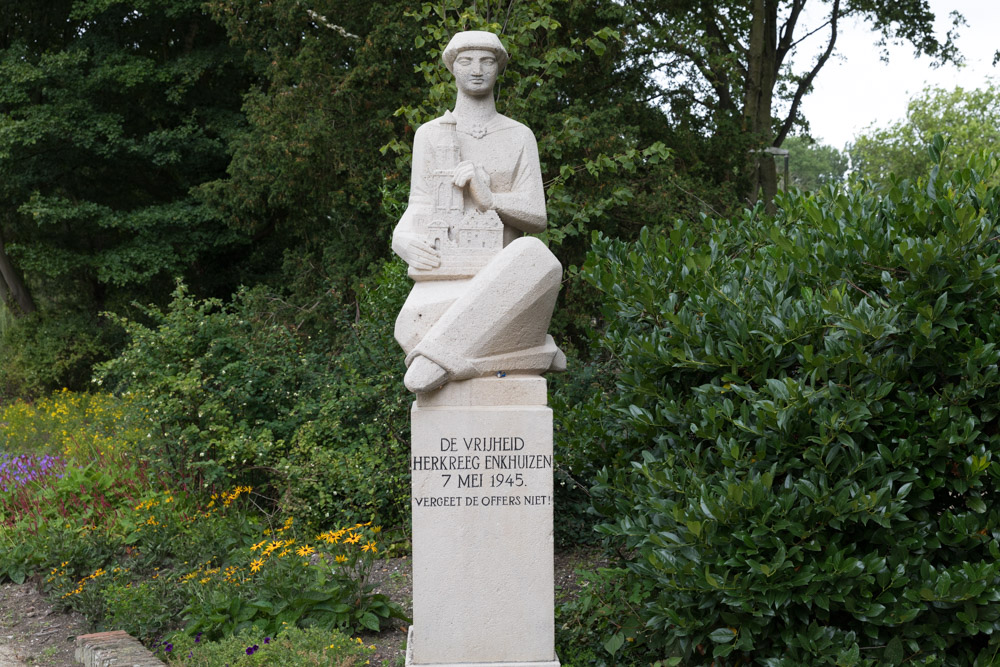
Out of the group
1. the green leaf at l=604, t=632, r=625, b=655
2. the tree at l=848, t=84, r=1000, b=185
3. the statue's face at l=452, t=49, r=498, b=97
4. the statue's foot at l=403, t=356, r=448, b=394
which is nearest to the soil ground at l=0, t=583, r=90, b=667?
the statue's foot at l=403, t=356, r=448, b=394

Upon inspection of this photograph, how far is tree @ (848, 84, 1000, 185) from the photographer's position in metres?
33.9

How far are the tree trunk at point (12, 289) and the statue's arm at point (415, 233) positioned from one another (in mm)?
15000

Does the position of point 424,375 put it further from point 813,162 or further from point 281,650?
point 813,162

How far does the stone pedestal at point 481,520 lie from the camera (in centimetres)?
398

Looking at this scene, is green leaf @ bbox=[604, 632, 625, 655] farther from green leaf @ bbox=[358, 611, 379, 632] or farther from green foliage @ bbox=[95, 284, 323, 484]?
green foliage @ bbox=[95, 284, 323, 484]

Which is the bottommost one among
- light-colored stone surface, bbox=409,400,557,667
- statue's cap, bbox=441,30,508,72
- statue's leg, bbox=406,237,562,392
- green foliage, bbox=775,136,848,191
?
light-colored stone surface, bbox=409,400,557,667

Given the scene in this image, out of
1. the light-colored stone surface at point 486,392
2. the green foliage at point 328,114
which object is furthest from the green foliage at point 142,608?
the green foliage at point 328,114

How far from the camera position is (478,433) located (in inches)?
157

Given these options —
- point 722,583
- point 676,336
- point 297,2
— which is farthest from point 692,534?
point 297,2

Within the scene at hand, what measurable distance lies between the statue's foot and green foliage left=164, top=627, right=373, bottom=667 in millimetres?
1424

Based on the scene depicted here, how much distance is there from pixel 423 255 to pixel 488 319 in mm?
453

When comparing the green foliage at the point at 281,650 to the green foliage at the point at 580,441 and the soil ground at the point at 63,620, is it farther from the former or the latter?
the green foliage at the point at 580,441

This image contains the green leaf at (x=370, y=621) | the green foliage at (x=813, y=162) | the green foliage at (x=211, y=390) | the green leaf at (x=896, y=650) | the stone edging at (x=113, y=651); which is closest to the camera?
the green leaf at (x=896, y=650)

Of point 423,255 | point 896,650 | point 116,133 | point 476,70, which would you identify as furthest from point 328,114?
point 896,650
